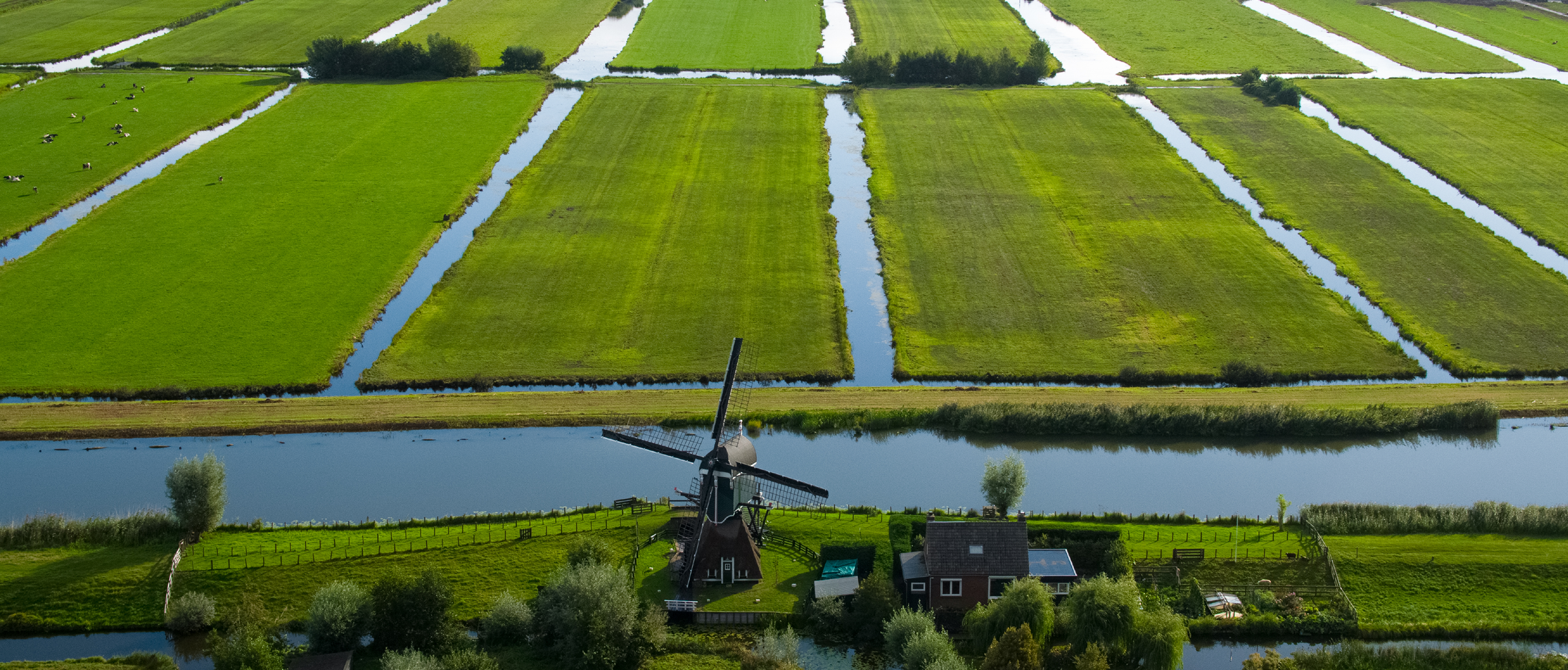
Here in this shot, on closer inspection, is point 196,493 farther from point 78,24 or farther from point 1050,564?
point 78,24

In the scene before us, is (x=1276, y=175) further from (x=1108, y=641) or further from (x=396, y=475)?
(x=396, y=475)

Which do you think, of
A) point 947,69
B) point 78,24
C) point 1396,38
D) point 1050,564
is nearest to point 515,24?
point 78,24

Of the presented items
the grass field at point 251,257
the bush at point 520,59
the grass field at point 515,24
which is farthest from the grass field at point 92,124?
the grass field at point 515,24

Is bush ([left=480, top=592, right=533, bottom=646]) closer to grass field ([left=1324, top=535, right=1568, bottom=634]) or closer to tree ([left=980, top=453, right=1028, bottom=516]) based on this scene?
tree ([left=980, top=453, right=1028, bottom=516])

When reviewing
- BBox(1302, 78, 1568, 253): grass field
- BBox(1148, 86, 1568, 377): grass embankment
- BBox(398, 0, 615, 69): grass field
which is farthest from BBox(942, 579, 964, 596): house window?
BBox(398, 0, 615, 69): grass field

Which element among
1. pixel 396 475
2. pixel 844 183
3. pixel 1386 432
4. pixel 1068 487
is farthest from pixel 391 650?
pixel 844 183

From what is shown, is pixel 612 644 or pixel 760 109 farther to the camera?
pixel 760 109

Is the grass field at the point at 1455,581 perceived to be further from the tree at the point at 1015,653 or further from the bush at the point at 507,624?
the bush at the point at 507,624
